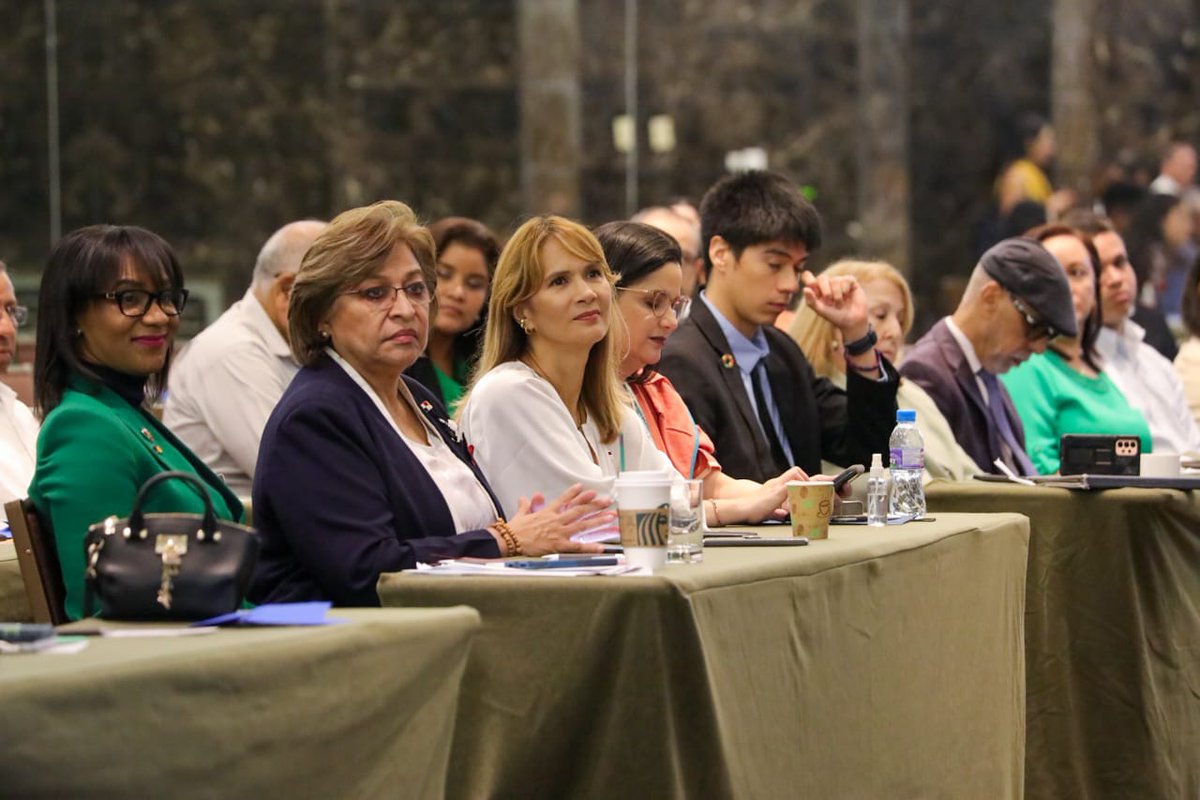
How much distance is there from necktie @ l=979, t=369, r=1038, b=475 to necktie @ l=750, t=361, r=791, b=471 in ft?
3.66

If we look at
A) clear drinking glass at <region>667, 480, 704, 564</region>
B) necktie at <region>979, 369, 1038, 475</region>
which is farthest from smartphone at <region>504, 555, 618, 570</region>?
necktie at <region>979, 369, 1038, 475</region>

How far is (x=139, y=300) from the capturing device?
148 inches

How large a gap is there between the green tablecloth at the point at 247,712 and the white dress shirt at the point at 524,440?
982 mm

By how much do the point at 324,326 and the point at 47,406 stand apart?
56cm

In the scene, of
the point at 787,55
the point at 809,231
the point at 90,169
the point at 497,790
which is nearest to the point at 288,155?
the point at 90,169

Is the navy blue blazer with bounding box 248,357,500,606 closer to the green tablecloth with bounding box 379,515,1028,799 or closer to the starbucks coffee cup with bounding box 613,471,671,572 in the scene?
the green tablecloth with bounding box 379,515,1028,799

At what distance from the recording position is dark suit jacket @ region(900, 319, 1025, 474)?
5945mm

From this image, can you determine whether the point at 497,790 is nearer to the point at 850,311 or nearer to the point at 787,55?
the point at 850,311

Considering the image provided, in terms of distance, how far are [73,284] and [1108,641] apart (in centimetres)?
266

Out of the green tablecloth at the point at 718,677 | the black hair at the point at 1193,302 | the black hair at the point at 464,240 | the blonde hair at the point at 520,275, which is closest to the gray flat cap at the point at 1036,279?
the black hair at the point at 464,240

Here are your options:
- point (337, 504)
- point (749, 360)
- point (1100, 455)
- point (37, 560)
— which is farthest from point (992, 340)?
point (37, 560)

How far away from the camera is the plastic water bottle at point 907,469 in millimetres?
4398

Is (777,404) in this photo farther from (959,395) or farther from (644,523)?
(644,523)

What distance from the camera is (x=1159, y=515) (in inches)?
190
